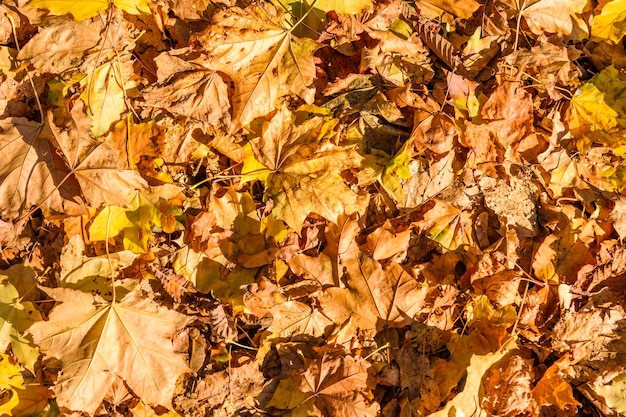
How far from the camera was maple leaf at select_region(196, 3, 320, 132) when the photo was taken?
1.97 meters

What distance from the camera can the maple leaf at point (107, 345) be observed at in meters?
1.85

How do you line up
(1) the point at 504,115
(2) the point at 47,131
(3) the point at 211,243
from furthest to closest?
(1) the point at 504,115 → (3) the point at 211,243 → (2) the point at 47,131

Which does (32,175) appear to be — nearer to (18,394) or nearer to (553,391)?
(18,394)

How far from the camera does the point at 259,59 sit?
201cm

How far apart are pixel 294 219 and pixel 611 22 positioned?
5.46 feet

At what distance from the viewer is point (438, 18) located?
2.27 m

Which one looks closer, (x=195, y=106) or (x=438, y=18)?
(x=195, y=106)

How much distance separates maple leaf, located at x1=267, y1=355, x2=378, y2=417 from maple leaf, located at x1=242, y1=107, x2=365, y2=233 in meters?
0.55

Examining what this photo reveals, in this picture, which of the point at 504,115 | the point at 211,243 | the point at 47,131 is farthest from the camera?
the point at 504,115

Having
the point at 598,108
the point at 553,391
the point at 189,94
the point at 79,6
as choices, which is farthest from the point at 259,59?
the point at 553,391

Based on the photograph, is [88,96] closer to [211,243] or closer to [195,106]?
[195,106]

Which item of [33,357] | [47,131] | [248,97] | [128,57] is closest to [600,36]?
[248,97]

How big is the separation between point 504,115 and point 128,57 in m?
1.54

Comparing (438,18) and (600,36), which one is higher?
(438,18)
